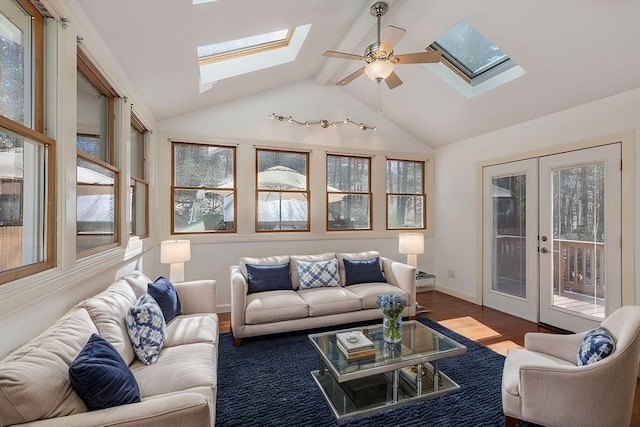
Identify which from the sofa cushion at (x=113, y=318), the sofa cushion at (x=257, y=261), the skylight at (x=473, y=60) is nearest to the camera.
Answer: the sofa cushion at (x=113, y=318)

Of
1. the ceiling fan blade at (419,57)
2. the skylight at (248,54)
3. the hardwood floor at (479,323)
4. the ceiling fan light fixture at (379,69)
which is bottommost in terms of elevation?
the hardwood floor at (479,323)

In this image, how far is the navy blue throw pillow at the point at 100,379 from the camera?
121 cm

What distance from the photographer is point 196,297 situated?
9.33 ft

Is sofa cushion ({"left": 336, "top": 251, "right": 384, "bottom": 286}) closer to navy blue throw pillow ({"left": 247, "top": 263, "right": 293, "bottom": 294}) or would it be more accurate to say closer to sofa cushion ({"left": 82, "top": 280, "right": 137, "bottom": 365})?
navy blue throw pillow ({"left": 247, "top": 263, "right": 293, "bottom": 294})

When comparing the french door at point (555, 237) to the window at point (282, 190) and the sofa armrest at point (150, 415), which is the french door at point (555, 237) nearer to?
the window at point (282, 190)

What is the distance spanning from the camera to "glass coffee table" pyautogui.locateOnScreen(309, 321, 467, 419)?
2.04 m

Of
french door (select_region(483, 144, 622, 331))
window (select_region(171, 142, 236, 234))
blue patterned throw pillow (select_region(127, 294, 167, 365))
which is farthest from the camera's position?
window (select_region(171, 142, 236, 234))

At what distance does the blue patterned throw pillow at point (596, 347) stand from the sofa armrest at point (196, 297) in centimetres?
281

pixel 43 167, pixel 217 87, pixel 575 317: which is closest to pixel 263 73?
pixel 217 87

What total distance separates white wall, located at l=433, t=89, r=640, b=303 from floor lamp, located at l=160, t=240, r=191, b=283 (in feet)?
13.3

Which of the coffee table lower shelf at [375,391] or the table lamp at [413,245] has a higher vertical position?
the table lamp at [413,245]

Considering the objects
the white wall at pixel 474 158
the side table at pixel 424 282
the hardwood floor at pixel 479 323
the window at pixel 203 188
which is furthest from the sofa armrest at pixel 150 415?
the white wall at pixel 474 158

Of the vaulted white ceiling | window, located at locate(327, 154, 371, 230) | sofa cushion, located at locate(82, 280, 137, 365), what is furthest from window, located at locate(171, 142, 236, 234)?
sofa cushion, located at locate(82, 280, 137, 365)

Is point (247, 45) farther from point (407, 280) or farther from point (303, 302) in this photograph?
point (407, 280)
